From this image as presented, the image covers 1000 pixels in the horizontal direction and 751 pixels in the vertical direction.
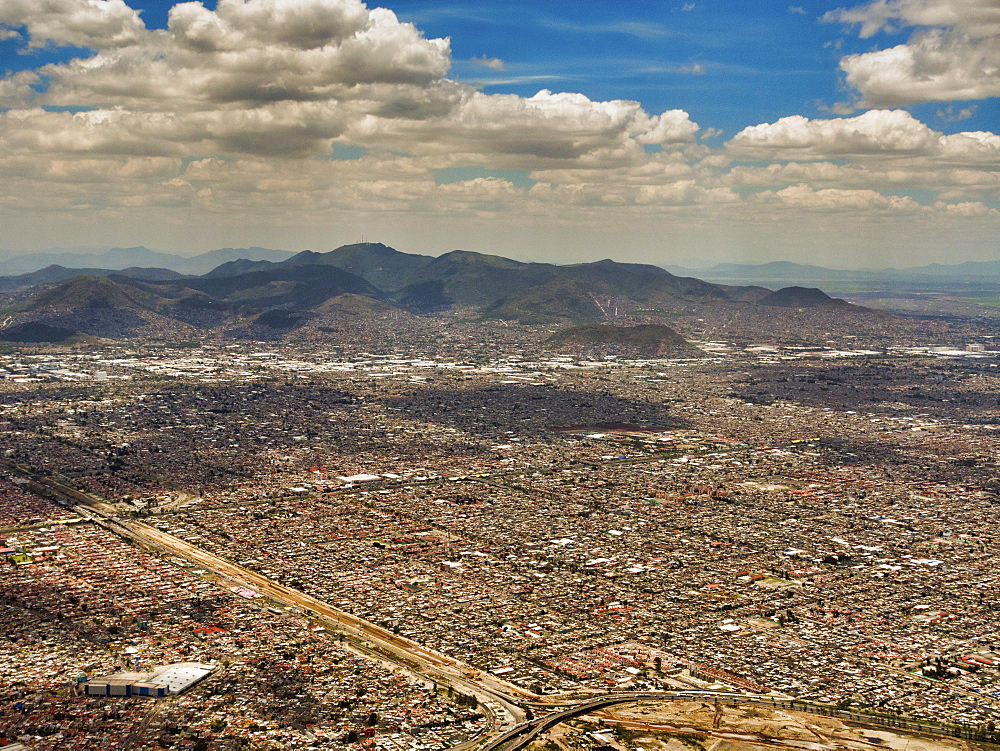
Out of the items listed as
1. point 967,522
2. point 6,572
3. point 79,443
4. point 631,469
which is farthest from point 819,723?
point 79,443

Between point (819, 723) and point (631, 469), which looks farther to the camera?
point (631, 469)

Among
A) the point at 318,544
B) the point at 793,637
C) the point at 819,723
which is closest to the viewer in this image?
the point at 819,723

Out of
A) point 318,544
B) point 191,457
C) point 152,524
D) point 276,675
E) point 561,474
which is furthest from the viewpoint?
point 191,457

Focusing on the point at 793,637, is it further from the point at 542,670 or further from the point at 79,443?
the point at 79,443

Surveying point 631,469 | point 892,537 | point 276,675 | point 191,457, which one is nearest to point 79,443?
point 191,457

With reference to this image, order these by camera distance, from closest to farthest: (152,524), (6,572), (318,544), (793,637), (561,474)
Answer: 1. (793,637)
2. (6,572)
3. (318,544)
4. (152,524)
5. (561,474)

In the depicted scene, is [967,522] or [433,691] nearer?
[433,691]

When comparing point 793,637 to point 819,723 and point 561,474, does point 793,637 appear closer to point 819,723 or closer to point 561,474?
point 819,723

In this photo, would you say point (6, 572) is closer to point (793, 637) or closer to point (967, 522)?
point (793, 637)

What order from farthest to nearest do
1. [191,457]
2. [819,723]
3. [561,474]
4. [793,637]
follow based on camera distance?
[191,457]
[561,474]
[793,637]
[819,723]
